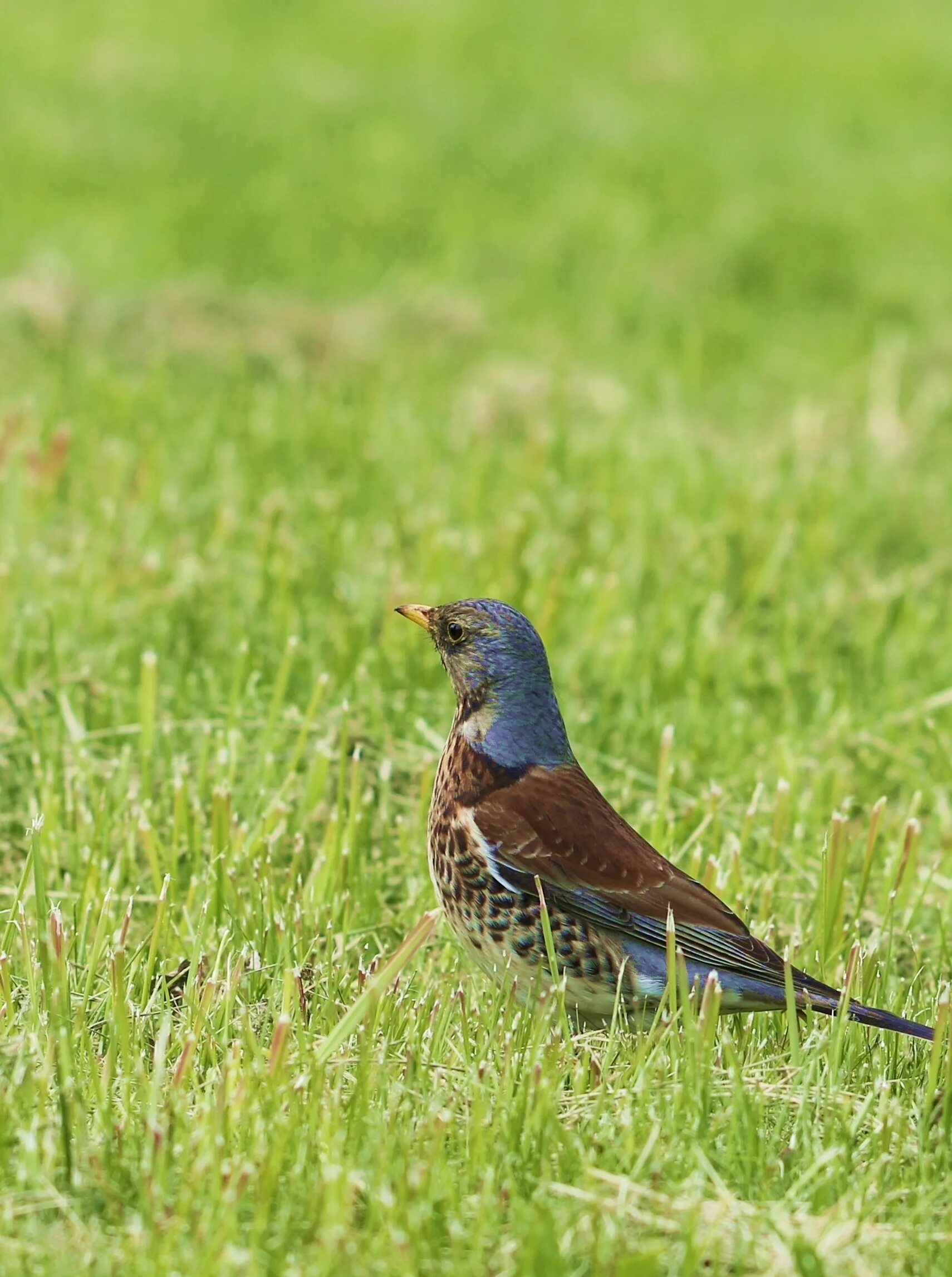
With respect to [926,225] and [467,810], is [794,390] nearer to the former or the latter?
[926,225]

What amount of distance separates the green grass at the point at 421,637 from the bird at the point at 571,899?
92 mm

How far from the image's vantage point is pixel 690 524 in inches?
260

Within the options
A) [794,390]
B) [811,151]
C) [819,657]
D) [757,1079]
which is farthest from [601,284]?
[757,1079]

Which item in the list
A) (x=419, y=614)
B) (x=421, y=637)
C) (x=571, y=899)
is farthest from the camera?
(x=421, y=637)

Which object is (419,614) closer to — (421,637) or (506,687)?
(506,687)

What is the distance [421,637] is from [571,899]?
2.03m

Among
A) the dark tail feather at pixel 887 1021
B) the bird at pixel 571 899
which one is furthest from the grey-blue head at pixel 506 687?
the dark tail feather at pixel 887 1021

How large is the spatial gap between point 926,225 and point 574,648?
27.3ft

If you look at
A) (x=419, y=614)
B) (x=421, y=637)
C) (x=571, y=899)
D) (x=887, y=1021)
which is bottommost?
(x=887, y=1021)

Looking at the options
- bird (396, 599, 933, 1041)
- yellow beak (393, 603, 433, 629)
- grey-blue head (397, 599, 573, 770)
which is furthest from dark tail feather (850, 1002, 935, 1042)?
yellow beak (393, 603, 433, 629)

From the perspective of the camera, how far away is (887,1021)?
2840 mm

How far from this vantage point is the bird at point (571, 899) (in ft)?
10.1

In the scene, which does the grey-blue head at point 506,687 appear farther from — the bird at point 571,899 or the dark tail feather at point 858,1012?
the dark tail feather at point 858,1012

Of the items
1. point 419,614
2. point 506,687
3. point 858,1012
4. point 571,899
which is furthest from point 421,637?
point 858,1012
